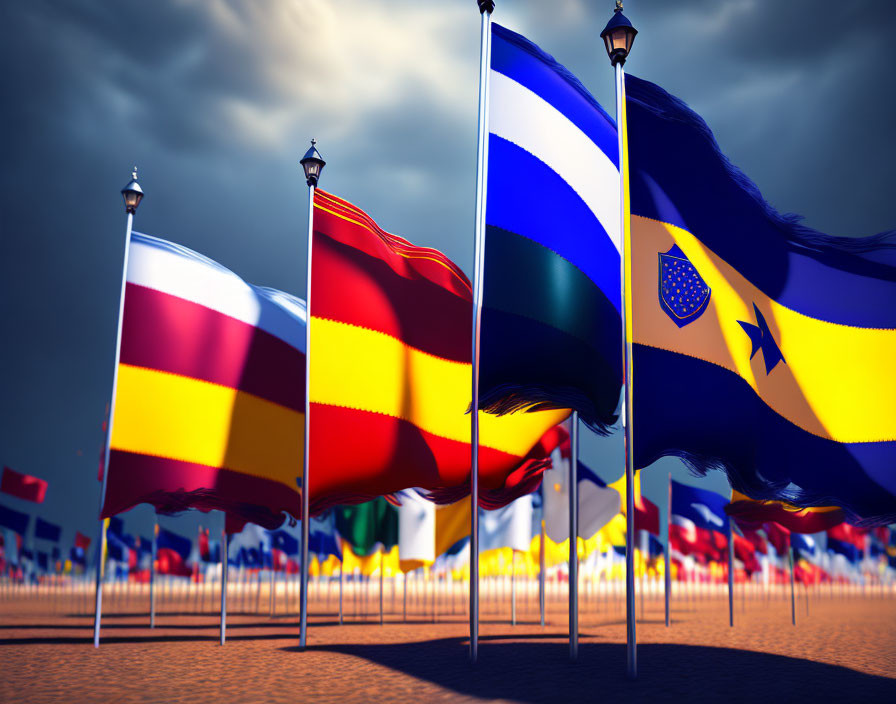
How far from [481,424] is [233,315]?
5561 millimetres

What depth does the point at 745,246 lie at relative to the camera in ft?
40.4

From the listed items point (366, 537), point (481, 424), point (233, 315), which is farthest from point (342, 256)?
point (366, 537)

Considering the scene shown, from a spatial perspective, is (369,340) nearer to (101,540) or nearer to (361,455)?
(361,455)

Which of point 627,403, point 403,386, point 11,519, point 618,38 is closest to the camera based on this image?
point 627,403

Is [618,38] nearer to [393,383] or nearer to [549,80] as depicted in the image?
[549,80]

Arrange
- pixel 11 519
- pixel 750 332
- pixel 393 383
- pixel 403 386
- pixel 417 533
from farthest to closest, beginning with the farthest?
1. pixel 11 519
2. pixel 417 533
3. pixel 403 386
4. pixel 393 383
5. pixel 750 332

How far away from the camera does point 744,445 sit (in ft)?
37.0

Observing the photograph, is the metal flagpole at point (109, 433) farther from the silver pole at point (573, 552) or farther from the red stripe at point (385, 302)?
the silver pole at point (573, 552)

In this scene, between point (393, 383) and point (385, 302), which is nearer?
point (393, 383)

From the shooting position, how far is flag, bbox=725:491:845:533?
21.1 metres

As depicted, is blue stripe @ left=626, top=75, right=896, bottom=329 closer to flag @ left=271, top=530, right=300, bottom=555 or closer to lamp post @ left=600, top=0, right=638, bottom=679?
lamp post @ left=600, top=0, right=638, bottom=679

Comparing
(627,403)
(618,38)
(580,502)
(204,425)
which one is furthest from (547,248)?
(204,425)

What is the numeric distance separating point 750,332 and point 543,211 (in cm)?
349

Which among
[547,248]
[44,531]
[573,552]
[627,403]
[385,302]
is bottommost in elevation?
[44,531]
